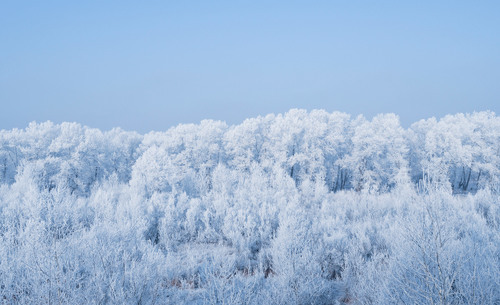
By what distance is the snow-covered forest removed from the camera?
17.5 ft

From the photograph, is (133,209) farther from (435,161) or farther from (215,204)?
(435,161)

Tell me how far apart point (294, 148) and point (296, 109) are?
22.3 feet

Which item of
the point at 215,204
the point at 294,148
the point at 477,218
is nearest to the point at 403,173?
the point at 294,148

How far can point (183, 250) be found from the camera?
37.9ft

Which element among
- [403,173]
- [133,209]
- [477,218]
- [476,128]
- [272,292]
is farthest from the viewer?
[476,128]

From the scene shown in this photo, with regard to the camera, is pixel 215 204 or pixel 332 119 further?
pixel 332 119

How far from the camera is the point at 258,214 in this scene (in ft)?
45.4

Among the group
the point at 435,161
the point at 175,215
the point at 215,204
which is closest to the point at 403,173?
the point at 435,161

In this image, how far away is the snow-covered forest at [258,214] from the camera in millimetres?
5344

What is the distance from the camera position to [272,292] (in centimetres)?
689

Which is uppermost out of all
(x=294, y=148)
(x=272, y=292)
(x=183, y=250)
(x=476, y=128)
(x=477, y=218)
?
(x=476, y=128)

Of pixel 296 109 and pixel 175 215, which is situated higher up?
pixel 296 109

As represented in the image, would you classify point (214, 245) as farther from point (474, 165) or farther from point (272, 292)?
point (474, 165)

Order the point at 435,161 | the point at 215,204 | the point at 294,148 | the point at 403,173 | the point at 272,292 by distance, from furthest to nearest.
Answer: the point at 294,148
the point at 435,161
the point at 403,173
the point at 215,204
the point at 272,292
